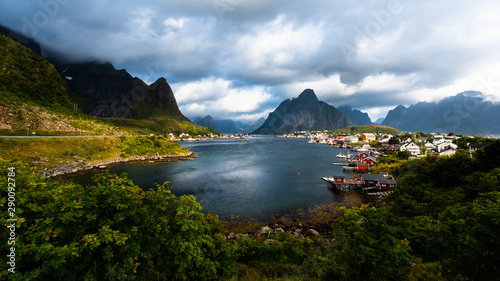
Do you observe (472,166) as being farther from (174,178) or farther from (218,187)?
(174,178)

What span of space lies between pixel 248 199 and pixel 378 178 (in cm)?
3107

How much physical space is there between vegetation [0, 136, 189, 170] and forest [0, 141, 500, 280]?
144 feet

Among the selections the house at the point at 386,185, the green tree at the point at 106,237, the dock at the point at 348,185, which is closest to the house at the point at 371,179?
the dock at the point at 348,185

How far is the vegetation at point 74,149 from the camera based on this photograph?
4791cm

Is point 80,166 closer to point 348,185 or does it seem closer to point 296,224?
point 296,224

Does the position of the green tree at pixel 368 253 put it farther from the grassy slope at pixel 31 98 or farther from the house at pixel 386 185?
the grassy slope at pixel 31 98

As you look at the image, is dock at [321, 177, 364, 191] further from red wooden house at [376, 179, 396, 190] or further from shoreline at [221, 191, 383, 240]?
shoreline at [221, 191, 383, 240]

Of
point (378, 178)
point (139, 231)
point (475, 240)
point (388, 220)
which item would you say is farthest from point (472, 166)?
point (139, 231)

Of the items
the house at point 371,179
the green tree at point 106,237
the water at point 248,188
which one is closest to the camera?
the green tree at point 106,237

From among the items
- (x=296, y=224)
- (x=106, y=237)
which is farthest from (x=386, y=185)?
(x=106, y=237)

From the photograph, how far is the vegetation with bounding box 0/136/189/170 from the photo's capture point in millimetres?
47906

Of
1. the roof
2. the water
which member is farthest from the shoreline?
the roof

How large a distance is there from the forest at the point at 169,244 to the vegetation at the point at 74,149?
43751 millimetres

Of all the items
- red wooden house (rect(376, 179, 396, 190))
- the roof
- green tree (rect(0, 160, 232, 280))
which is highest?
green tree (rect(0, 160, 232, 280))
